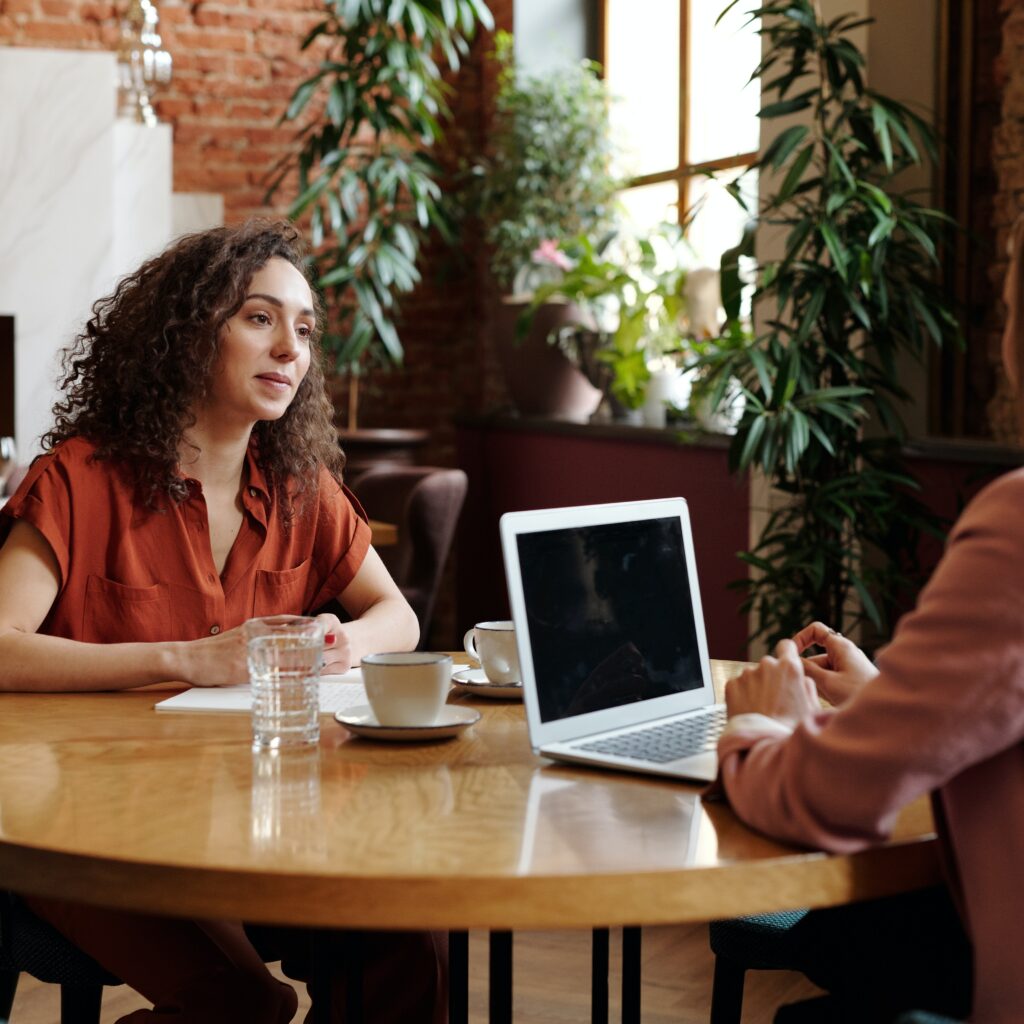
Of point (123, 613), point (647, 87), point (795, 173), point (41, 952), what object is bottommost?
point (41, 952)

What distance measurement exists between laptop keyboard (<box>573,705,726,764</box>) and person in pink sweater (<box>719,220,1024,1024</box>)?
14cm

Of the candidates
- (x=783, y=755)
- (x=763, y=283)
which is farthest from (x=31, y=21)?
(x=783, y=755)

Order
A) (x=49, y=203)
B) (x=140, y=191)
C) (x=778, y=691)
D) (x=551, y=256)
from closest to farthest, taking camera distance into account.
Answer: (x=778, y=691) → (x=551, y=256) → (x=49, y=203) → (x=140, y=191)

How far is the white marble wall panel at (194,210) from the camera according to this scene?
601 centimetres

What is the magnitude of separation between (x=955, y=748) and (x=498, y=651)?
2.62ft

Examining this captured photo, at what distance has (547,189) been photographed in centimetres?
545

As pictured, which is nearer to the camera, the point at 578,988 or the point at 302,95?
the point at 578,988

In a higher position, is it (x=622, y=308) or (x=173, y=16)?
(x=173, y=16)

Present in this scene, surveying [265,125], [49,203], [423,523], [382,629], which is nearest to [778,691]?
[382,629]

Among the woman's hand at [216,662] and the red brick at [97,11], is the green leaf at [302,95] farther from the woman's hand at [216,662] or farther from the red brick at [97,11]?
the woman's hand at [216,662]

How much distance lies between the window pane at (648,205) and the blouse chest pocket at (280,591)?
330 centimetres

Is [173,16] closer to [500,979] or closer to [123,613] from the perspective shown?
[123,613]

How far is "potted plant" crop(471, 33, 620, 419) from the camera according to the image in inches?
210

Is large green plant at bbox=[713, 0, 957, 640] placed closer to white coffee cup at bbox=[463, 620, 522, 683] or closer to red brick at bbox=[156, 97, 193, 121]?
white coffee cup at bbox=[463, 620, 522, 683]
